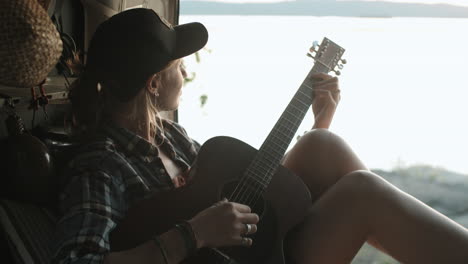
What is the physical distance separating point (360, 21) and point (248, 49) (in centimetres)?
47

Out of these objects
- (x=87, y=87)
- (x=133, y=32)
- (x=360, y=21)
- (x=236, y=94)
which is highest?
(x=360, y=21)

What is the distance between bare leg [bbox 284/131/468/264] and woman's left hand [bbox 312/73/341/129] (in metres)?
0.23

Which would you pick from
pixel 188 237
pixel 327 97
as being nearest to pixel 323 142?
pixel 327 97

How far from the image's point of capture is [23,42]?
0.93 metres

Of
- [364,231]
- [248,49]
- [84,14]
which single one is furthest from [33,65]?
[248,49]

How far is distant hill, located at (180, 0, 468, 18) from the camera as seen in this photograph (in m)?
1.78

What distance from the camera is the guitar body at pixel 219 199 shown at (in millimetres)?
940

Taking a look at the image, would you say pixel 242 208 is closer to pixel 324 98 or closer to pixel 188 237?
pixel 188 237

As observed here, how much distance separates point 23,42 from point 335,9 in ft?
4.11

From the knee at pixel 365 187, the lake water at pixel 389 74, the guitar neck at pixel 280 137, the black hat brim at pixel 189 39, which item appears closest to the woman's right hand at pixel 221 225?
the guitar neck at pixel 280 137

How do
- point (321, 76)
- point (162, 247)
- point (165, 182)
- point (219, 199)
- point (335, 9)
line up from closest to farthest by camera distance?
point (162, 247), point (219, 199), point (165, 182), point (321, 76), point (335, 9)

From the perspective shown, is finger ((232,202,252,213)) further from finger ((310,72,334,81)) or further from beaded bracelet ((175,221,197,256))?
finger ((310,72,334,81))

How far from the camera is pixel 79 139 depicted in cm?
110

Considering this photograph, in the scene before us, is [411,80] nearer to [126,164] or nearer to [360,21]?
[360,21]
